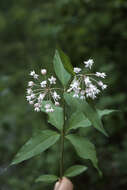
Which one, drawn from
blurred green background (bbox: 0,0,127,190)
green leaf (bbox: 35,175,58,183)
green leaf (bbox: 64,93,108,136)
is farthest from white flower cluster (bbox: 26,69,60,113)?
blurred green background (bbox: 0,0,127,190)

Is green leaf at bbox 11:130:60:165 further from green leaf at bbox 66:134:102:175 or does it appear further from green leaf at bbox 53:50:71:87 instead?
green leaf at bbox 53:50:71:87

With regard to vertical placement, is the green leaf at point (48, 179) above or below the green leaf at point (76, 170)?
below

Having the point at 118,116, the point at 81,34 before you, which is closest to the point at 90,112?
the point at 118,116

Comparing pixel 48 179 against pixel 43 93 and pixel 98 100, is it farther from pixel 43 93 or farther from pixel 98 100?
pixel 98 100

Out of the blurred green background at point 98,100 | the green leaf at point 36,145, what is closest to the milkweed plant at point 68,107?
the green leaf at point 36,145

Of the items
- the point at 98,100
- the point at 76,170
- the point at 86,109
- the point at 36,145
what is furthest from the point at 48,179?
the point at 98,100

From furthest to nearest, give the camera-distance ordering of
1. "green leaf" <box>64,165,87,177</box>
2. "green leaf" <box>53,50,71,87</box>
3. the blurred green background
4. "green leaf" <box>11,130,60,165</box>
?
the blurred green background → "green leaf" <box>64,165,87,177</box> → "green leaf" <box>53,50,71,87</box> → "green leaf" <box>11,130,60,165</box>

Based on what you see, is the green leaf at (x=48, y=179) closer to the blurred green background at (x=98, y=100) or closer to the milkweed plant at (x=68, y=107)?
the milkweed plant at (x=68, y=107)
